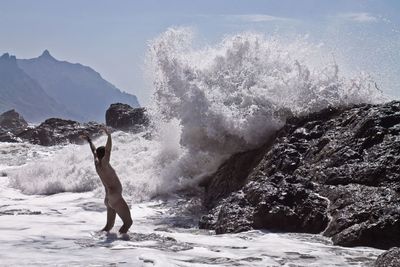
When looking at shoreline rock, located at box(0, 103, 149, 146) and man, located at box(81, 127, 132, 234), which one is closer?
man, located at box(81, 127, 132, 234)

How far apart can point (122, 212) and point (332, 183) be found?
3465 millimetres

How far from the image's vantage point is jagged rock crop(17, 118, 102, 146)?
2664 cm

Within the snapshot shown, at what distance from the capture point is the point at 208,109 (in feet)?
40.4

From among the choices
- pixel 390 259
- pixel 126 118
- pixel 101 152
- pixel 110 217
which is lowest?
pixel 390 259

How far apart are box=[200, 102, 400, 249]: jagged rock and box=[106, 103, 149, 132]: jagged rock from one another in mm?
17805

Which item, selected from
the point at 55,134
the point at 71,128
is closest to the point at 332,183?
the point at 55,134

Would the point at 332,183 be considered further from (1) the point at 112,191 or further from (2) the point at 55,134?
(2) the point at 55,134

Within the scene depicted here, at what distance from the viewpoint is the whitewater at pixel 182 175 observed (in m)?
5.87

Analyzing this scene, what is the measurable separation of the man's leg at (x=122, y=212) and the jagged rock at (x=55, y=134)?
18.4 m

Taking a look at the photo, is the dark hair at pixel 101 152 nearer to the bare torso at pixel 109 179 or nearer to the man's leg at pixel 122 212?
the bare torso at pixel 109 179

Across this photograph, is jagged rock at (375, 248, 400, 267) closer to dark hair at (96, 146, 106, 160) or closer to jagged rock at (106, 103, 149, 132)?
dark hair at (96, 146, 106, 160)

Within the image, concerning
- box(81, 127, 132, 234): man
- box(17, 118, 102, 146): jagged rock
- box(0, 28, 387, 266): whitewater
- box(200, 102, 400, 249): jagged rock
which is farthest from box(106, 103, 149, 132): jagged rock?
box(81, 127, 132, 234): man

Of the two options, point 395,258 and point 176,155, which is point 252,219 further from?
point 176,155

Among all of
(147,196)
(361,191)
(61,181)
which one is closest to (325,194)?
(361,191)
